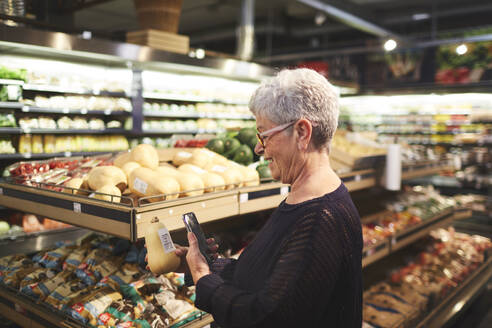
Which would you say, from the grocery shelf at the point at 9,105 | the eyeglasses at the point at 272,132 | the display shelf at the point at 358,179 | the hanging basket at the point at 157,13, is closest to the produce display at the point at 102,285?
the eyeglasses at the point at 272,132

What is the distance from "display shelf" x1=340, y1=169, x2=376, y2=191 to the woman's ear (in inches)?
69.0

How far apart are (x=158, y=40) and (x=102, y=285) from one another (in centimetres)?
448

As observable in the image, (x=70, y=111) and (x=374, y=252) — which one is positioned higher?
(x=70, y=111)

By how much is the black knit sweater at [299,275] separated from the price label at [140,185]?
0.72 meters

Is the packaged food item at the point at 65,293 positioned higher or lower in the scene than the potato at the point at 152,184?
lower

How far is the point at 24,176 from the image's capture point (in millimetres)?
2152

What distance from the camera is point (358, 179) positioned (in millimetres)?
3033

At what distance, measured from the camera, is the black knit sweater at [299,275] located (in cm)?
101

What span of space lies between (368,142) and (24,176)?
2.70 m

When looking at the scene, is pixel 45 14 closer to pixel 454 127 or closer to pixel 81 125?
pixel 81 125

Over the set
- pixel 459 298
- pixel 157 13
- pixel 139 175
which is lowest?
pixel 459 298

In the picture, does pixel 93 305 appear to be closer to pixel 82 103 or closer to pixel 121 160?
pixel 121 160

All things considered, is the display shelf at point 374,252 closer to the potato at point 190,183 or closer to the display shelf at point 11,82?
the potato at point 190,183

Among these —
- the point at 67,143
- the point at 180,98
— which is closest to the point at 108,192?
the point at 67,143
